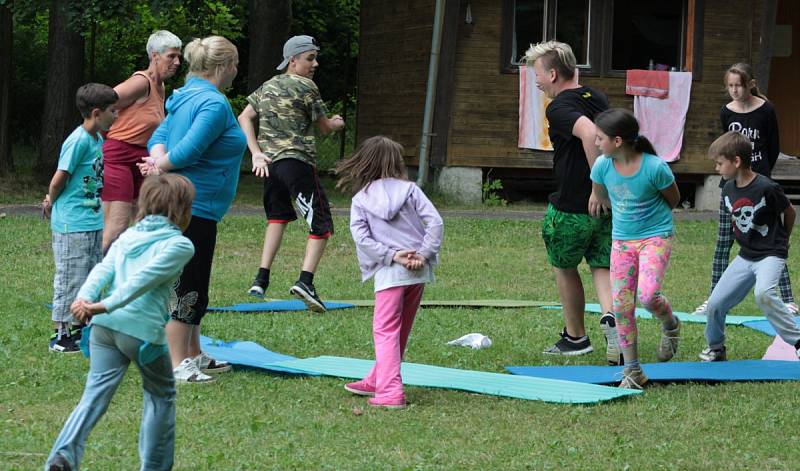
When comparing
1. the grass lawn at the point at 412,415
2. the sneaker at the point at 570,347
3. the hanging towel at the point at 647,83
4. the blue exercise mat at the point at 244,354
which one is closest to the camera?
the grass lawn at the point at 412,415

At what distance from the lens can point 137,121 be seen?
8.05 meters

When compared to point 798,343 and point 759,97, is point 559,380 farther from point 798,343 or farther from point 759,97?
point 759,97

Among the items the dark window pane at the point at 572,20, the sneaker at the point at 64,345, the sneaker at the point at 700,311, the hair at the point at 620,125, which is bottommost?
the sneaker at the point at 700,311

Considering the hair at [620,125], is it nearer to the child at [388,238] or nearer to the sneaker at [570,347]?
the child at [388,238]

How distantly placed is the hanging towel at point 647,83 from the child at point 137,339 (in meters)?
14.7

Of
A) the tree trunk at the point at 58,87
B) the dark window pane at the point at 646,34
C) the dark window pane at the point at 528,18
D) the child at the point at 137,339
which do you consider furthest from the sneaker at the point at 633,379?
the tree trunk at the point at 58,87

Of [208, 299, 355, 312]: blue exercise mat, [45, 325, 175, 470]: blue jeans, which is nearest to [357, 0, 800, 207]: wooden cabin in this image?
[208, 299, 355, 312]: blue exercise mat

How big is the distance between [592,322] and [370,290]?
237cm

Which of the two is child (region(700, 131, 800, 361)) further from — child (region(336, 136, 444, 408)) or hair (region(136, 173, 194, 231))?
hair (region(136, 173, 194, 231))

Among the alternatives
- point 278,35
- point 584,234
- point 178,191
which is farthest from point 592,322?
point 278,35

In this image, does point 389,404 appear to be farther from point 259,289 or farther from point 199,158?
point 259,289

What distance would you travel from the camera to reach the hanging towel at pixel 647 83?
60.1 ft

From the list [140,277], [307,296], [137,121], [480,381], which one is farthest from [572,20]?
[140,277]

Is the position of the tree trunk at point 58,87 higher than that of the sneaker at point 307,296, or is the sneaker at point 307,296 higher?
the tree trunk at point 58,87
